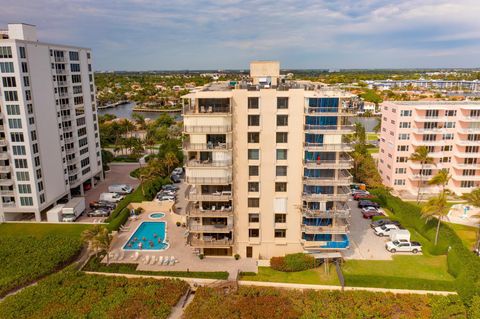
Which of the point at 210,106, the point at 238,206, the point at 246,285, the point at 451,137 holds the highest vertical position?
the point at 210,106

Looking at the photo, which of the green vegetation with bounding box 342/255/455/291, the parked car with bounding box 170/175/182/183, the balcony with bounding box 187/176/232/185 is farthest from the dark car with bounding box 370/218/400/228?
the parked car with bounding box 170/175/182/183

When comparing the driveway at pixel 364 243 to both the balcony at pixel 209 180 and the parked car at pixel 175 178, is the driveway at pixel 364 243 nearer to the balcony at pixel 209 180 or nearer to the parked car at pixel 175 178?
the balcony at pixel 209 180

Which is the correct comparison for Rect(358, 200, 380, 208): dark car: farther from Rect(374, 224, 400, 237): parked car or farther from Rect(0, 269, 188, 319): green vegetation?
Rect(0, 269, 188, 319): green vegetation

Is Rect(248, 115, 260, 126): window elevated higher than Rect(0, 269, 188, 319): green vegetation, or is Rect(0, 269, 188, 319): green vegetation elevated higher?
Rect(248, 115, 260, 126): window

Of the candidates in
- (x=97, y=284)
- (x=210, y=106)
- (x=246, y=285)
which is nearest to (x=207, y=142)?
(x=210, y=106)

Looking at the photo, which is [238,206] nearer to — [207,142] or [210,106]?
[207,142]
